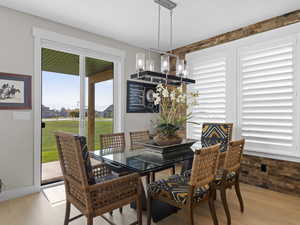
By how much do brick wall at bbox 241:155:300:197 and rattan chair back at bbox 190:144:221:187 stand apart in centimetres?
180

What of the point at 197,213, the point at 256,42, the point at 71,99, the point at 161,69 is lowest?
the point at 197,213

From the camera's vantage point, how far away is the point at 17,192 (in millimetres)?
2693

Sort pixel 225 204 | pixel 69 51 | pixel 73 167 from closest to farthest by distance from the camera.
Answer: pixel 73 167
pixel 225 204
pixel 69 51

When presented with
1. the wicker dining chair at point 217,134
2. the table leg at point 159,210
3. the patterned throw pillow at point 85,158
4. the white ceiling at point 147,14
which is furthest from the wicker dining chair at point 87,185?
the white ceiling at point 147,14

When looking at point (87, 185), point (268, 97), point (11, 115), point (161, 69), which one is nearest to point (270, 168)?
point (268, 97)

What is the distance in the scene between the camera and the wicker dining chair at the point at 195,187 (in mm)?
1614

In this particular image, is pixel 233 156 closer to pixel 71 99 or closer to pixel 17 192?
pixel 71 99

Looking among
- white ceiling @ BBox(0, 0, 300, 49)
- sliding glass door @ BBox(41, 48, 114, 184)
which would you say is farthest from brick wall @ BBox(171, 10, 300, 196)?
sliding glass door @ BBox(41, 48, 114, 184)

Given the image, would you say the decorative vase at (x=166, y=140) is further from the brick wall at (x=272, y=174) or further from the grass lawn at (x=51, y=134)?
the grass lawn at (x=51, y=134)

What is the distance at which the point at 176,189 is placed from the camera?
185 cm

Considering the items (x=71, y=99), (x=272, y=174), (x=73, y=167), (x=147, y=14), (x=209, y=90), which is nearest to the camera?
(x=73, y=167)

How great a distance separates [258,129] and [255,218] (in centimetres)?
144

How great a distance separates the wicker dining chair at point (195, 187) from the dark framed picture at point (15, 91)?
7.29ft

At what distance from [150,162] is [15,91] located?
2.23m
